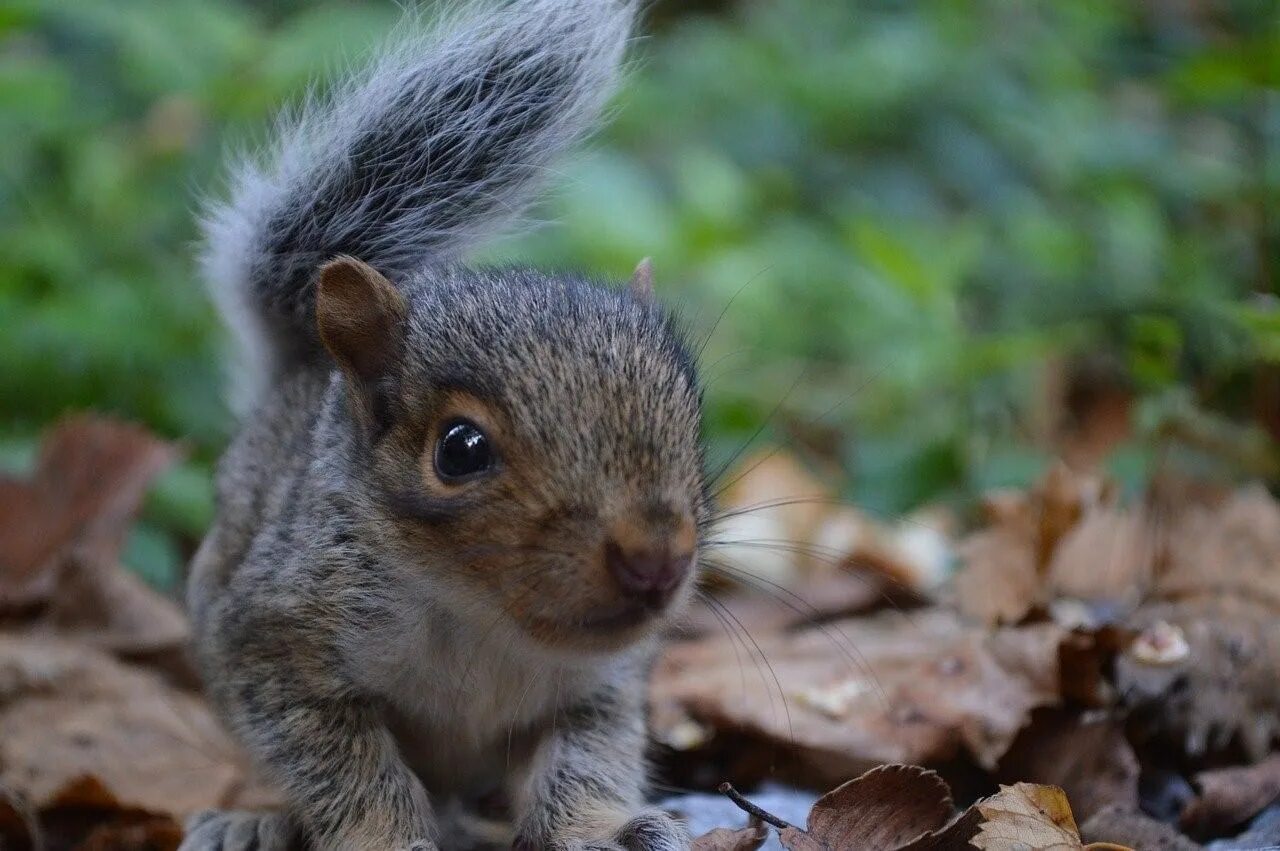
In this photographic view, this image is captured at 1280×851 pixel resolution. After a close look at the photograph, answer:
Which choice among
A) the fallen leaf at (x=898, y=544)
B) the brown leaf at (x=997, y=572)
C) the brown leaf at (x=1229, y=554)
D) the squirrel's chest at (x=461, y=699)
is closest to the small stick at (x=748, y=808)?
the squirrel's chest at (x=461, y=699)

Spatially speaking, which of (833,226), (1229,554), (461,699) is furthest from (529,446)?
(833,226)

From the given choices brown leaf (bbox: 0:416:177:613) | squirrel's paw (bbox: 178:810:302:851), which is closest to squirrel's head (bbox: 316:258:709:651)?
squirrel's paw (bbox: 178:810:302:851)

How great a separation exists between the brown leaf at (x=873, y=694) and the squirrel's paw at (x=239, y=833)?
104cm

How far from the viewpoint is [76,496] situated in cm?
432

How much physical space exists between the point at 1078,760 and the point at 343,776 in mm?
1460

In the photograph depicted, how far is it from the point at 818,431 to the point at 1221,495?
267cm

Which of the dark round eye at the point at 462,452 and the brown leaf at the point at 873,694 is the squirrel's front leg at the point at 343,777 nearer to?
the dark round eye at the point at 462,452

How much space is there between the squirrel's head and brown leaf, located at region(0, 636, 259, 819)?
A: 109cm

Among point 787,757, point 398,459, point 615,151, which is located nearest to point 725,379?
point 615,151

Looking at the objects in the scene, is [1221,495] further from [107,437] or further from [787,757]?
[107,437]

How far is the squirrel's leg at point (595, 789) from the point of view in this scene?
2.53 metres

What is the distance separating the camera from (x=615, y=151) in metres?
7.41

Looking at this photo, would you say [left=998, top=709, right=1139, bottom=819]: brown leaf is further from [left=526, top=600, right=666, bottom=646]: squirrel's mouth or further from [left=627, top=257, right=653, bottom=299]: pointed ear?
[left=627, top=257, right=653, bottom=299]: pointed ear

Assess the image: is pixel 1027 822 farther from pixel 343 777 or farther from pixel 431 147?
pixel 431 147
